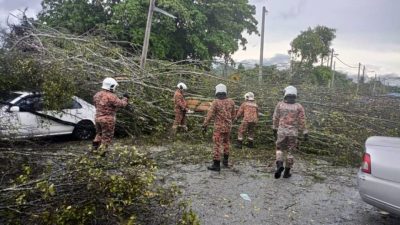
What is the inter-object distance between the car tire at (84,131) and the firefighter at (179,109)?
2269 mm

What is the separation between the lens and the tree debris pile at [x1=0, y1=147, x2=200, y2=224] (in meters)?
3.85

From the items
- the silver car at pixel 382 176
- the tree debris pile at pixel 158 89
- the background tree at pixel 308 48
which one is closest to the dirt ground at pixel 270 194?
the silver car at pixel 382 176

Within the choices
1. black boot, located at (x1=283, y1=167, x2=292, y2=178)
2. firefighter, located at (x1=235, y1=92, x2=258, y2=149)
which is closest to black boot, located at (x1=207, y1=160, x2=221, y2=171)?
black boot, located at (x1=283, y1=167, x2=292, y2=178)

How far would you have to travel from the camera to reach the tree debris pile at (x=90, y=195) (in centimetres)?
385

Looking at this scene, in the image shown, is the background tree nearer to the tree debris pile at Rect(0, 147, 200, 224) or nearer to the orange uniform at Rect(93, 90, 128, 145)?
the orange uniform at Rect(93, 90, 128, 145)

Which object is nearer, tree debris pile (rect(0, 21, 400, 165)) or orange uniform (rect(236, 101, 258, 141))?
tree debris pile (rect(0, 21, 400, 165))

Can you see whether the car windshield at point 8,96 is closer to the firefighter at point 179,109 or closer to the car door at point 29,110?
the car door at point 29,110

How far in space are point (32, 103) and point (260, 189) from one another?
232 inches

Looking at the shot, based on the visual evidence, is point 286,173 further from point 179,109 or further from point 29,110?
point 29,110

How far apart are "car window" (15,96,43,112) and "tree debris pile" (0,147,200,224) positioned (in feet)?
15.4

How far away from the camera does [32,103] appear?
902 cm

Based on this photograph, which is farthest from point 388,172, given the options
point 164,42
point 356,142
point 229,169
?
point 164,42

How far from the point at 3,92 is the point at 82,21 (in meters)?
12.4

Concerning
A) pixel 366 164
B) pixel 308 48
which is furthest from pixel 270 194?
pixel 308 48
